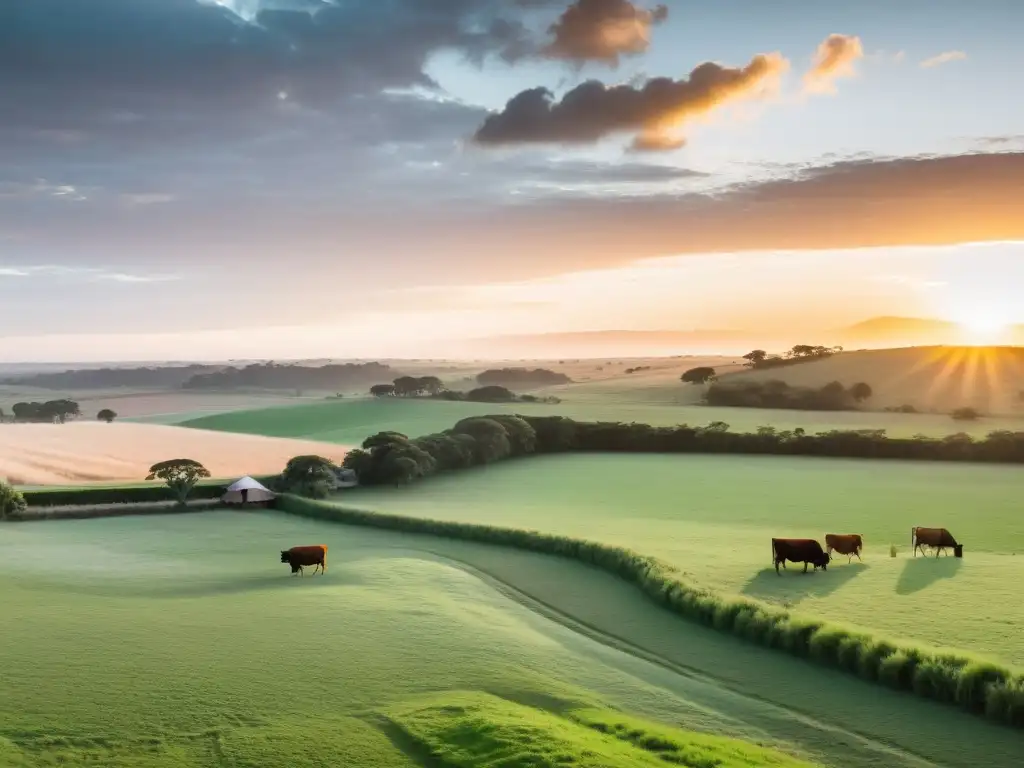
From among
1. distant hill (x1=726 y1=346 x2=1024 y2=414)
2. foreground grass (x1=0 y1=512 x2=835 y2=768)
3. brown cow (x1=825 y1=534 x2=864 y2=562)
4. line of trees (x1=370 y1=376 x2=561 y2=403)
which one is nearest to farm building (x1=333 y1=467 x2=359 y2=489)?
foreground grass (x1=0 y1=512 x2=835 y2=768)

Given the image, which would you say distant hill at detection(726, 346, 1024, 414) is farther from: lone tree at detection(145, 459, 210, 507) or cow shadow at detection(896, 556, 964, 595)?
lone tree at detection(145, 459, 210, 507)

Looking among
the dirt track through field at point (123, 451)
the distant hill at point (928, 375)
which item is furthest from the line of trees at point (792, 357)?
the dirt track through field at point (123, 451)

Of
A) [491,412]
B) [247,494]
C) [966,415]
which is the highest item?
[966,415]

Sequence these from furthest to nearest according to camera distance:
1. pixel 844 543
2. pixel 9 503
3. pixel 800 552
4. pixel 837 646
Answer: pixel 9 503, pixel 844 543, pixel 800 552, pixel 837 646

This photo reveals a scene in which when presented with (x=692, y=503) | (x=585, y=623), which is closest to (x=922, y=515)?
(x=692, y=503)

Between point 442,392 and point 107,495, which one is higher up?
point 442,392

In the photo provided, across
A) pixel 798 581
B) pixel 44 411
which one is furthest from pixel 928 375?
pixel 44 411

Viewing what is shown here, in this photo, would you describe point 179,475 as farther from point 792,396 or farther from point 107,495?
point 792,396
